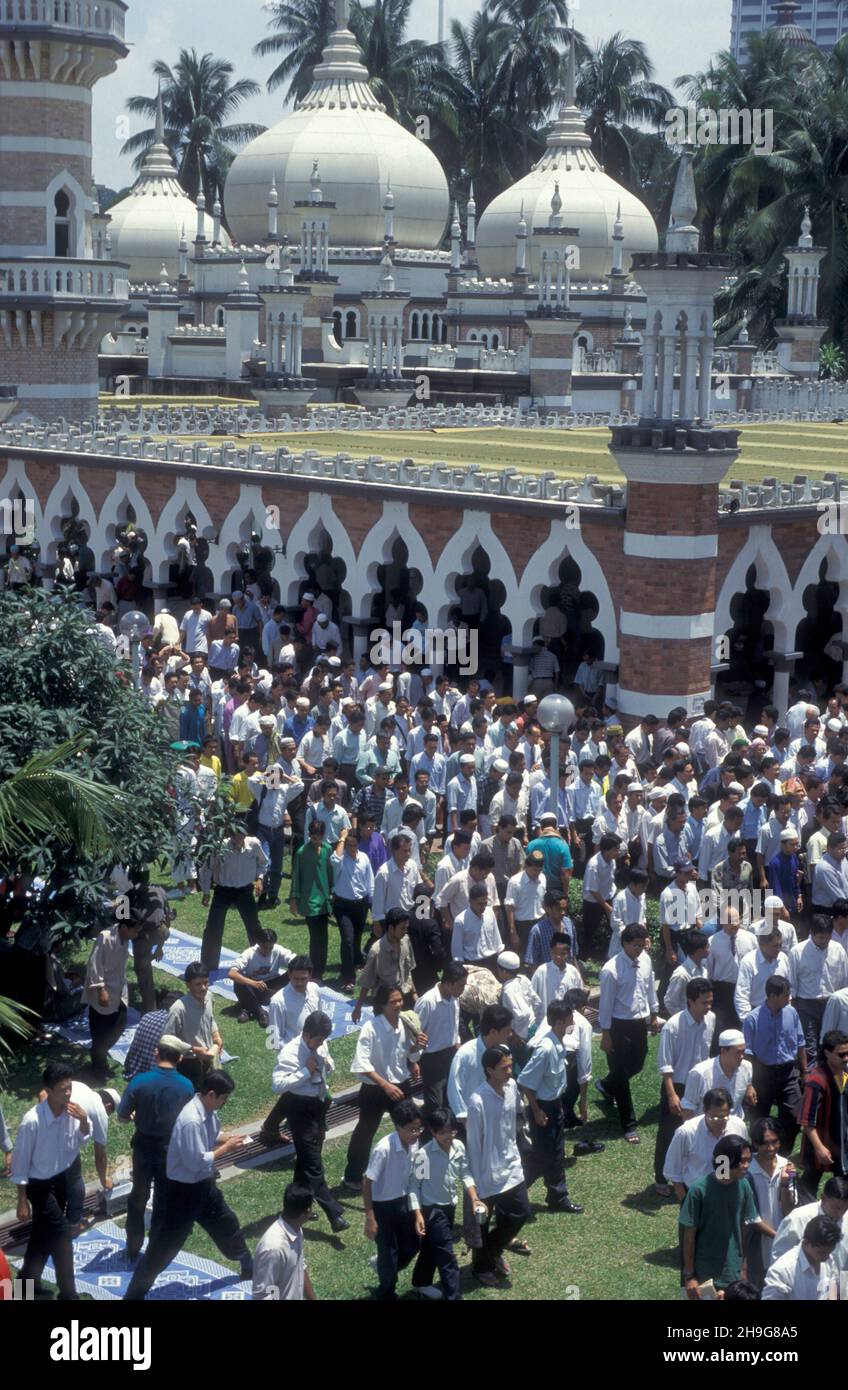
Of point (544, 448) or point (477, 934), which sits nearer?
point (477, 934)

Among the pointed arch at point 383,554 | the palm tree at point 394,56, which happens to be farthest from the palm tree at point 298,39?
the pointed arch at point 383,554

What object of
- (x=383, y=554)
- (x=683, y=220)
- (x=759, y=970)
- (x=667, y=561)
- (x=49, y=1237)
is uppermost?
(x=683, y=220)

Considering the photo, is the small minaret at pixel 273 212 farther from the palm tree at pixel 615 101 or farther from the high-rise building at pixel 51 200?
the palm tree at pixel 615 101

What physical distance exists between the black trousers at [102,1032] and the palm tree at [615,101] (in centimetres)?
6385

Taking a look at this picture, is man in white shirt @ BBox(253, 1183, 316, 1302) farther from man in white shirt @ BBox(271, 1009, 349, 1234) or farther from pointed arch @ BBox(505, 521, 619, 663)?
pointed arch @ BBox(505, 521, 619, 663)

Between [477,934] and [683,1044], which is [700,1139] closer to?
[683,1044]

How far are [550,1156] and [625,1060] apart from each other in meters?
1.14

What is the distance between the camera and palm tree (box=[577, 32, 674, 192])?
71.8m

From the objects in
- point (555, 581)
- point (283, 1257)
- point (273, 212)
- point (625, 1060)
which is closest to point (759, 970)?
point (625, 1060)

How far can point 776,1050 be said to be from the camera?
1098 centimetres

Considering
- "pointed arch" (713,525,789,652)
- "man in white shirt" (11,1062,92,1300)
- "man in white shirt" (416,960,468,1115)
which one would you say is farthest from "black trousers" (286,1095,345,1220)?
"pointed arch" (713,525,789,652)

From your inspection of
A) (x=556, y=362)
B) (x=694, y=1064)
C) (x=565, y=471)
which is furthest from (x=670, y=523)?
(x=556, y=362)

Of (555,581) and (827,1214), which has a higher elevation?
(555,581)
